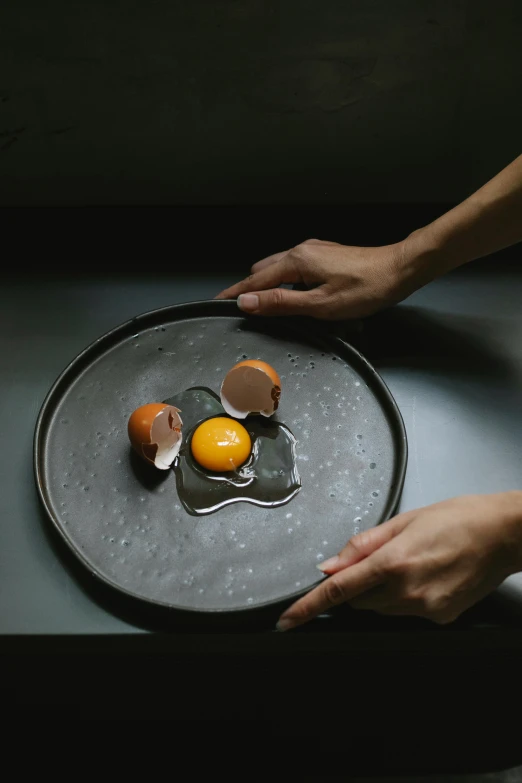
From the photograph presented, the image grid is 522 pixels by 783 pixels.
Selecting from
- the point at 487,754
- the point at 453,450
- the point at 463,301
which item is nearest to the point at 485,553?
the point at 453,450

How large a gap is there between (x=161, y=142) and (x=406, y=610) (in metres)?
1.12

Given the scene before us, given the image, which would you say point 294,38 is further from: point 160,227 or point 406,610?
point 406,610

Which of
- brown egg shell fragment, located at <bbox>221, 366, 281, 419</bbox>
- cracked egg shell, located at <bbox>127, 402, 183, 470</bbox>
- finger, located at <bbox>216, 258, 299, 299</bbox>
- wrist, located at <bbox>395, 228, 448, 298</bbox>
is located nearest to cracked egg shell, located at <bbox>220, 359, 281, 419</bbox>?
brown egg shell fragment, located at <bbox>221, 366, 281, 419</bbox>

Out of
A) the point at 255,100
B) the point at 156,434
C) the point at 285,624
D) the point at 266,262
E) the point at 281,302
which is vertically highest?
the point at 255,100

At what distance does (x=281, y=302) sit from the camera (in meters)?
1.34

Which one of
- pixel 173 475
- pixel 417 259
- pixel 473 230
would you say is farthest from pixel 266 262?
pixel 173 475

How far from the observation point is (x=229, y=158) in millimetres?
1569

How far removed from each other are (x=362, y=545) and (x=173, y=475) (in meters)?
0.35

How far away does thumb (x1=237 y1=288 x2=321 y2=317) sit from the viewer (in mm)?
1340

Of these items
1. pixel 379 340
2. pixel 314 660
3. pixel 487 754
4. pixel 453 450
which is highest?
pixel 379 340

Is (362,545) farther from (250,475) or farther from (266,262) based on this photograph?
(266,262)

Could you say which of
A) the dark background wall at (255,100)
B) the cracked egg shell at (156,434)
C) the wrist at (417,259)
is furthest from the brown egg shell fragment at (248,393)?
the dark background wall at (255,100)

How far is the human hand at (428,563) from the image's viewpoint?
97 centimetres

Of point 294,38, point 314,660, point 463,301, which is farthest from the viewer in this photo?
point 463,301
